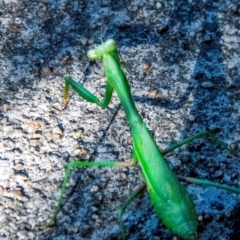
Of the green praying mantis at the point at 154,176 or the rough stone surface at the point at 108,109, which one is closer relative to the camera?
the green praying mantis at the point at 154,176

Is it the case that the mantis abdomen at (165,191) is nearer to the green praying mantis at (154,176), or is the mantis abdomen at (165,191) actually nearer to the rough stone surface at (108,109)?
the green praying mantis at (154,176)

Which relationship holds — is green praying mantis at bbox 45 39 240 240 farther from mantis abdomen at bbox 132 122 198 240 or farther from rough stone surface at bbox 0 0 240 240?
rough stone surface at bbox 0 0 240 240

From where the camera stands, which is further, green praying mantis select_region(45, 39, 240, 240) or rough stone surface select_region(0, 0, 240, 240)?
rough stone surface select_region(0, 0, 240, 240)

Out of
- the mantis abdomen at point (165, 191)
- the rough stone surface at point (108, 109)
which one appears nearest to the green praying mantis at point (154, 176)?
the mantis abdomen at point (165, 191)

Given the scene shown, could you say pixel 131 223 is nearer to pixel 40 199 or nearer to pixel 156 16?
pixel 40 199

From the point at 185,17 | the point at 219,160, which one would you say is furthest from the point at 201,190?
the point at 185,17

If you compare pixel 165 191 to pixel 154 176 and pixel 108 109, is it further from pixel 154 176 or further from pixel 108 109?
pixel 108 109

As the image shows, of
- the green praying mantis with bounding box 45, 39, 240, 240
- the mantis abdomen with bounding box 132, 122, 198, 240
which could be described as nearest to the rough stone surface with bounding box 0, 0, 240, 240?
the green praying mantis with bounding box 45, 39, 240, 240

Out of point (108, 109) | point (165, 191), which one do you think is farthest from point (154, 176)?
point (108, 109)

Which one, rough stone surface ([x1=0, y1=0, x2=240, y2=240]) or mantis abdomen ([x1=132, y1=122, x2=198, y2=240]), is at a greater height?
rough stone surface ([x1=0, y1=0, x2=240, y2=240])

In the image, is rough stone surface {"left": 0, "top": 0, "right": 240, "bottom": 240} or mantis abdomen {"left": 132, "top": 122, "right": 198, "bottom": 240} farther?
rough stone surface {"left": 0, "top": 0, "right": 240, "bottom": 240}

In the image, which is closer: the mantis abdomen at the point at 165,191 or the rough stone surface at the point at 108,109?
the mantis abdomen at the point at 165,191

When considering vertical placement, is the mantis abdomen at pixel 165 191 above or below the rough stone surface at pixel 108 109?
below
